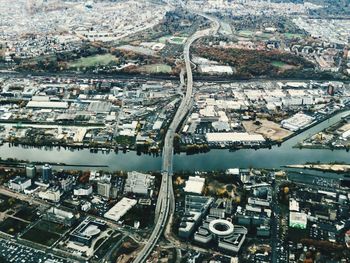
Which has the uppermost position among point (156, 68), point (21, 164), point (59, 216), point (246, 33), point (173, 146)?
point (246, 33)

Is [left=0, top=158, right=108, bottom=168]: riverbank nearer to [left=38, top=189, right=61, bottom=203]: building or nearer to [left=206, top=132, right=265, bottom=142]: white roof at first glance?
[left=38, top=189, right=61, bottom=203]: building

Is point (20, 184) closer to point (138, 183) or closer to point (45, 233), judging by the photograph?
point (45, 233)

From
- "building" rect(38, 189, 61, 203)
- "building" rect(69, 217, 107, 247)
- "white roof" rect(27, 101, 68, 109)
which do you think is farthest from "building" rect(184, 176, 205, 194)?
"white roof" rect(27, 101, 68, 109)

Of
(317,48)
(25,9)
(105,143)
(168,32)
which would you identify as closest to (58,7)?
(25,9)

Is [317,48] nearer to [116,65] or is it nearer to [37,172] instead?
[116,65]

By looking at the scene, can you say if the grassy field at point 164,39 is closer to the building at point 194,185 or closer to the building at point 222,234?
the building at point 194,185

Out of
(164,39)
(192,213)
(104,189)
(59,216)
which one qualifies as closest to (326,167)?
(192,213)

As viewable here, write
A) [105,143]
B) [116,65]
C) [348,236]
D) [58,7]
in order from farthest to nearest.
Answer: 1. [58,7]
2. [116,65]
3. [105,143]
4. [348,236]
